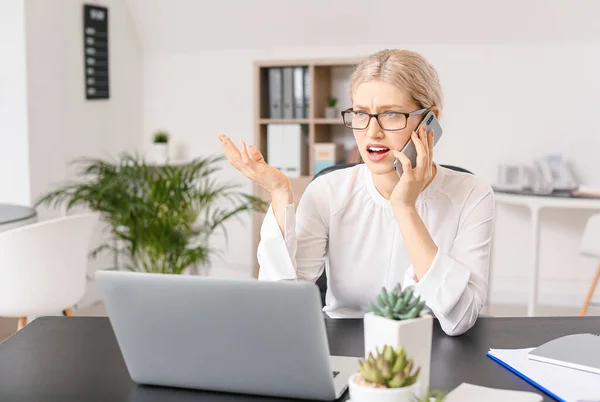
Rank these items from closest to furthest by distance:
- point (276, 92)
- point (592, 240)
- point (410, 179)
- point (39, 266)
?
point (410, 179), point (39, 266), point (592, 240), point (276, 92)

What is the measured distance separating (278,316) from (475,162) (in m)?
3.92

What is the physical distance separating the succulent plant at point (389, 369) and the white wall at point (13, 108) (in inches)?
132

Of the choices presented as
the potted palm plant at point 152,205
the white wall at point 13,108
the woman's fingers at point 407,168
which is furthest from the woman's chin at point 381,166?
the white wall at point 13,108

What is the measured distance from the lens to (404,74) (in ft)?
6.06

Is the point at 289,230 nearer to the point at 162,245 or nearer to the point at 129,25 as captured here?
the point at 162,245

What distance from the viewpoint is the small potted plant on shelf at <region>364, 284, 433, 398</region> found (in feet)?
3.78

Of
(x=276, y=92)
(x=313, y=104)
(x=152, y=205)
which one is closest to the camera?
(x=152, y=205)

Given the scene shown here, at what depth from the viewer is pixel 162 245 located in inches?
146

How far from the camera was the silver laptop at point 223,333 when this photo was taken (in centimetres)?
118

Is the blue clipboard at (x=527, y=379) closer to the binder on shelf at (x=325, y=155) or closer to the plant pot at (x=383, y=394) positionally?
the plant pot at (x=383, y=394)

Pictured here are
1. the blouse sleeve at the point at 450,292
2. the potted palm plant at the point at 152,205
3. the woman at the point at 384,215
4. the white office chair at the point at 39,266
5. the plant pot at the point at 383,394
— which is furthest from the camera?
the potted palm plant at the point at 152,205

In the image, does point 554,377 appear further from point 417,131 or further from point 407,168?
point 417,131

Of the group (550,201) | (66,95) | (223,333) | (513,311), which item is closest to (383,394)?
(223,333)

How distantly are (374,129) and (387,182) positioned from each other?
19 cm
